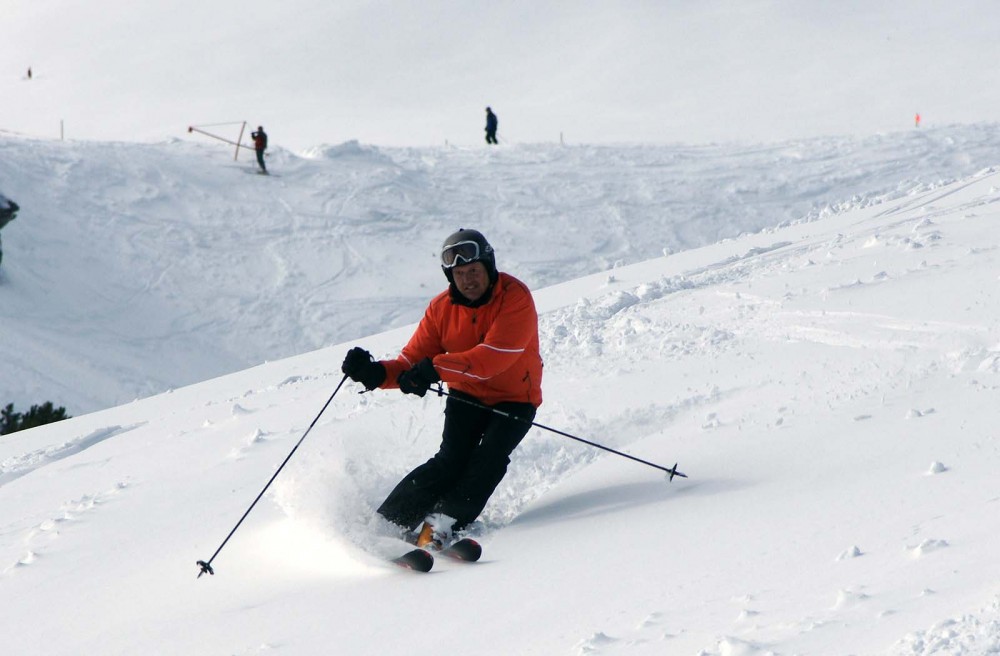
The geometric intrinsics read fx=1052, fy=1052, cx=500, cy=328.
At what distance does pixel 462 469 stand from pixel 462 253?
0.97m

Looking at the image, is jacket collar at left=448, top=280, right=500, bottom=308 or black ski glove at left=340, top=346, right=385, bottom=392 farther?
jacket collar at left=448, top=280, right=500, bottom=308

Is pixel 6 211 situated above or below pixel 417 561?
above

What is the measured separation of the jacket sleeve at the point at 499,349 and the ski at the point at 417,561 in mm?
812

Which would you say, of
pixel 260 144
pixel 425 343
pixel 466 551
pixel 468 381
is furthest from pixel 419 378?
pixel 260 144

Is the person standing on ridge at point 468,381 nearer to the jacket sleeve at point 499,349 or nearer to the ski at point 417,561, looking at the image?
the jacket sleeve at point 499,349

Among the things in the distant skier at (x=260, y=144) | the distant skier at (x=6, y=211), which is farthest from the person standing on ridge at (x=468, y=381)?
the distant skier at (x=260, y=144)

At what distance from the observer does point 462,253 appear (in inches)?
180

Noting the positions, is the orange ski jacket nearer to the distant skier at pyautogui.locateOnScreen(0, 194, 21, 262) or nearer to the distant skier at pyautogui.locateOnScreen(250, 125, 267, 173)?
the distant skier at pyautogui.locateOnScreen(0, 194, 21, 262)

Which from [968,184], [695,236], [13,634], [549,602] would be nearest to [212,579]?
[13,634]

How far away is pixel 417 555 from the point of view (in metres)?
4.07

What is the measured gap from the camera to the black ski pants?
4.53 m

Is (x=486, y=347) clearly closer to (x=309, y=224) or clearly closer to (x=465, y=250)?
(x=465, y=250)

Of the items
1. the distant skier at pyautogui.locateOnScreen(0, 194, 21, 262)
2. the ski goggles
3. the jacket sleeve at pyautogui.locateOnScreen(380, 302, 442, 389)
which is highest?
the distant skier at pyautogui.locateOnScreen(0, 194, 21, 262)

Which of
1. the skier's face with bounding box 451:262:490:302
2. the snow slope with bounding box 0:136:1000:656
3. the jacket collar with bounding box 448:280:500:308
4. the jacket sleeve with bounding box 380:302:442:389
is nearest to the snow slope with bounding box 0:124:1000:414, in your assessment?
the snow slope with bounding box 0:136:1000:656
